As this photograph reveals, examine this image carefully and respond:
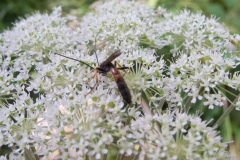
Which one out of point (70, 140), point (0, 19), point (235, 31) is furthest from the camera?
point (0, 19)

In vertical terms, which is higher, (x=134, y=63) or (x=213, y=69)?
(x=134, y=63)

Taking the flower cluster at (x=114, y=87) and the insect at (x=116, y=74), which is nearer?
the flower cluster at (x=114, y=87)

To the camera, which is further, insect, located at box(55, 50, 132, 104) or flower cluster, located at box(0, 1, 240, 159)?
insect, located at box(55, 50, 132, 104)

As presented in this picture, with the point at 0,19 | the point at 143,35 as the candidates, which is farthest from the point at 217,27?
the point at 0,19

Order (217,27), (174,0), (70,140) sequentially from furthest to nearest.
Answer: (174,0) < (217,27) < (70,140)

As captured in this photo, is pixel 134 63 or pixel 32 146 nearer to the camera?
pixel 32 146

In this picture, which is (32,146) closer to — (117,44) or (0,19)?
(117,44)

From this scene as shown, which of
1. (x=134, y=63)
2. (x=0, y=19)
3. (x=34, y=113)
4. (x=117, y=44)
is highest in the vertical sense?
(x=0, y=19)
